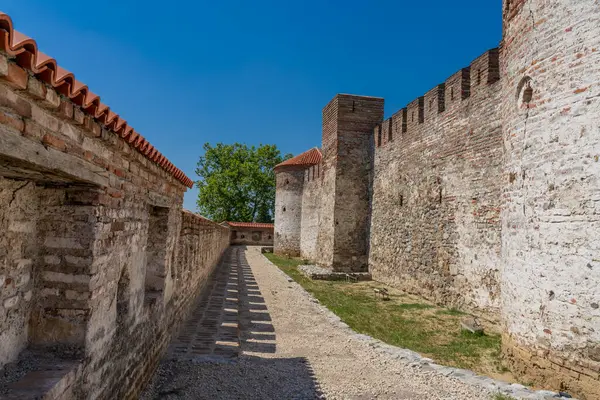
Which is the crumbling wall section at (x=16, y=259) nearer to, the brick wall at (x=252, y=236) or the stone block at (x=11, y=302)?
the stone block at (x=11, y=302)

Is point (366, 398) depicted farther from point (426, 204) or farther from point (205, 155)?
point (205, 155)

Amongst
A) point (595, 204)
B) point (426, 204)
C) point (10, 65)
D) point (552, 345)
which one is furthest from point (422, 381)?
point (426, 204)

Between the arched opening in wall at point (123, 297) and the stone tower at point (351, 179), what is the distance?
12.6 m

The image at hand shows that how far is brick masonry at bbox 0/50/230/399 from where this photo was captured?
6.83 feet

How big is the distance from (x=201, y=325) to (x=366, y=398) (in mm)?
3287

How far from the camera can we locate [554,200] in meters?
4.91

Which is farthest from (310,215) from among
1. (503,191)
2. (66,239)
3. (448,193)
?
(66,239)

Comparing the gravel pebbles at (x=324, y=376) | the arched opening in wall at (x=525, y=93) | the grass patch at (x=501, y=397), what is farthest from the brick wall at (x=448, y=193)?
the grass patch at (x=501, y=397)

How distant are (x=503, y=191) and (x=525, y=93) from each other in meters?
1.36

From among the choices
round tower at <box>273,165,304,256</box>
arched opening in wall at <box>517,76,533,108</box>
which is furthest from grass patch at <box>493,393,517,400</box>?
round tower at <box>273,165,304,256</box>

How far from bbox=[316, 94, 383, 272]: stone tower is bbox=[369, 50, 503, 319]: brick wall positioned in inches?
69.8

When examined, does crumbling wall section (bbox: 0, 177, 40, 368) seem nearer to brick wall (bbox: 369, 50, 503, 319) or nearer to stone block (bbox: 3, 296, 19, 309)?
stone block (bbox: 3, 296, 19, 309)

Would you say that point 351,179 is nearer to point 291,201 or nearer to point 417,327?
point 417,327

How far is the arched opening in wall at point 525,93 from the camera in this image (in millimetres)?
5502
